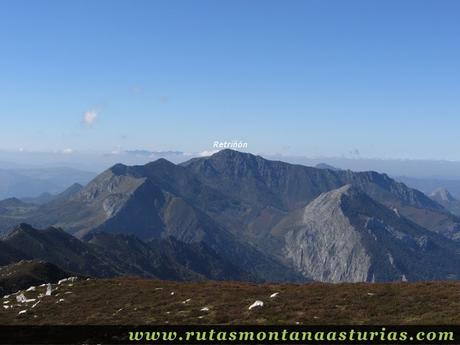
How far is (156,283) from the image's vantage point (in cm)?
5812

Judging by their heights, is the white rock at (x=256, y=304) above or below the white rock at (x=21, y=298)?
above

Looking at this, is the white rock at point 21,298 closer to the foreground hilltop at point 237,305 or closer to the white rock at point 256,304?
the foreground hilltop at point 237,305

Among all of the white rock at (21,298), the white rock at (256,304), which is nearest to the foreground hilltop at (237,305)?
the white rock at (256,304)

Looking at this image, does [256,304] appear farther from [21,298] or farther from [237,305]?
[21,298]

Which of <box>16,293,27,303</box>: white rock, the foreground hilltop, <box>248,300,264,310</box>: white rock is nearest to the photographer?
the foreground hilltop

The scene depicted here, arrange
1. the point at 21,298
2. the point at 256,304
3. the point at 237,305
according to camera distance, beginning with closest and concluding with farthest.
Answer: the point at 256,304 → the point at 237,305 → the point at 21,298

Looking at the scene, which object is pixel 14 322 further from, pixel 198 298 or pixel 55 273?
pixel 55 273

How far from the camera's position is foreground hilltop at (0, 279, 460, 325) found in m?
34.0

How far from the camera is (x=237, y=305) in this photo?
40.0m

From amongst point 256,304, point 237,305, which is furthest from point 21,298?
point 256,304

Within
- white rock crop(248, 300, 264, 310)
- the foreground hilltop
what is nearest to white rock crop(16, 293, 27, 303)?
the foreground hilltop

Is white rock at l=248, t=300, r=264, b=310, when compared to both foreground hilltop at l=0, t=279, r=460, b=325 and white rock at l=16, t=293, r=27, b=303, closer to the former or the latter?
A: foreground hilltop at l=0, t=279, r=460, b=325

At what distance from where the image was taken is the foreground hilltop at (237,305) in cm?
3397

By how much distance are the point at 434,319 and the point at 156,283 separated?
3512 centimetres
